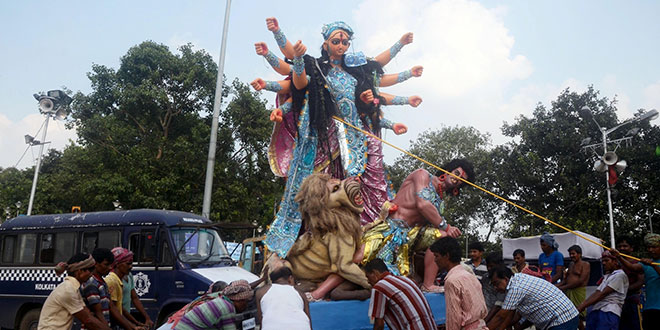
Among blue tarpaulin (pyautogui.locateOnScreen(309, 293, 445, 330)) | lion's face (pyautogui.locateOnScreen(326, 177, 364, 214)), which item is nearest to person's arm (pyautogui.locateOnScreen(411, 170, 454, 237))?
lion's face (pyautogui.locateOnScreen(326, 177, 364, 214))

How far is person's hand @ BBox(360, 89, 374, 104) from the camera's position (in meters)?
7.73

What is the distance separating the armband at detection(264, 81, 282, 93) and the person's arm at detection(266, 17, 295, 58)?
47cm

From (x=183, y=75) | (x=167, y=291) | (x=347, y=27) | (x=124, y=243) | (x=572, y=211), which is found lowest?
(x=167, y=291)

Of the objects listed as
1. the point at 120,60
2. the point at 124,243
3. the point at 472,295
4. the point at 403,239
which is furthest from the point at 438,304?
the point at 120,60

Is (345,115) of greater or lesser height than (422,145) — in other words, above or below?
below

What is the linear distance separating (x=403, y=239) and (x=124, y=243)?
15.7 feet

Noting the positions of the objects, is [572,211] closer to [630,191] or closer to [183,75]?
[630,191]

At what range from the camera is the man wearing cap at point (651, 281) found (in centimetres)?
488

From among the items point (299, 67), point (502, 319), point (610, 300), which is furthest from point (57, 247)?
point (610, 300)

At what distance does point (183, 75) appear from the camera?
58.9 feet

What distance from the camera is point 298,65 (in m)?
7.27

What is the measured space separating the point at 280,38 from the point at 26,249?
6212 mm

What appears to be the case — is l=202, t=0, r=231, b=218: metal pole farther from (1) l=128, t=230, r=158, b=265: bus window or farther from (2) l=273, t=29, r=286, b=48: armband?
(2) l=273, t=29, r=286, b=48: armband

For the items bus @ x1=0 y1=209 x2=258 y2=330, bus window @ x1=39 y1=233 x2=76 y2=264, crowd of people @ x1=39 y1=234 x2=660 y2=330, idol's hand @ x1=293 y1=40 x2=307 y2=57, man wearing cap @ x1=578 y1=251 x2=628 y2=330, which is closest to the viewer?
crowd of people @ x1=39 y1=234 x2=660 y2=330
